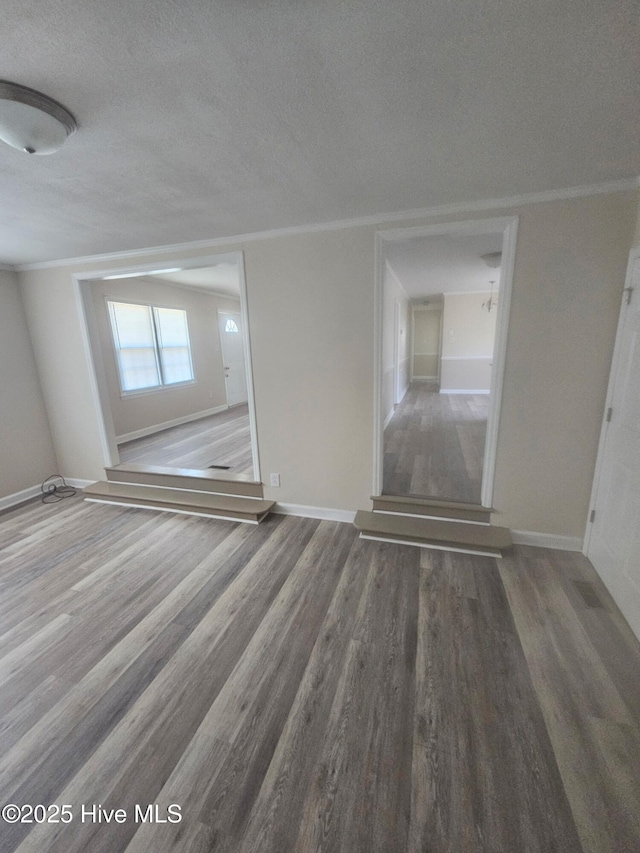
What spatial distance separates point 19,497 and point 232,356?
4759 millimetres

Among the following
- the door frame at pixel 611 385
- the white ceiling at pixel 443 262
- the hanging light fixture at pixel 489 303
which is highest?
the white ceiling at pixel 443 262

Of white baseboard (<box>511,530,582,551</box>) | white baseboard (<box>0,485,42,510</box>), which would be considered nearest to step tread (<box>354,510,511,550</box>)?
white baseboard (<box>511,530,582,551</box>)

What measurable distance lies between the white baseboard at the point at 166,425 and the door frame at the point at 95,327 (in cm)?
143

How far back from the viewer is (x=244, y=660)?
67.5 inches

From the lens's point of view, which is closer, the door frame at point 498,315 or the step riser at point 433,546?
the door frame at point 498,315

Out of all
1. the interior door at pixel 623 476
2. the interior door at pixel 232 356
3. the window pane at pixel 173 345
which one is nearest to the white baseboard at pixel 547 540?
the interior door at pixel 623 476

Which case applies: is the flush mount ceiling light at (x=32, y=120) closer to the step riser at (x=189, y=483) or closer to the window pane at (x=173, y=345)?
the step riser at (x=189, y=483)

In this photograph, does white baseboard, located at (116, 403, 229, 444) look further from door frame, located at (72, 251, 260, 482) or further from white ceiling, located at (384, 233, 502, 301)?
white ceiling, located at (384, 233, 502, 301)

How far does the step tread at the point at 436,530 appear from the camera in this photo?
2496mm

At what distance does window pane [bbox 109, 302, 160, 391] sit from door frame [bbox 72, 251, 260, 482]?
1658mm

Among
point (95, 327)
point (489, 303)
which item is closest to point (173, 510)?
point (95, 327)

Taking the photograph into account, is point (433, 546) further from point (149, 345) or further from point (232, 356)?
point (232, 356)

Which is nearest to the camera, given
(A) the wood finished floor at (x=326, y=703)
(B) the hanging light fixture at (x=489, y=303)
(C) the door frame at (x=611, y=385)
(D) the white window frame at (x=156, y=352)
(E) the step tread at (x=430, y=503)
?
(A) the wood finished floor at (x=326, y=703)

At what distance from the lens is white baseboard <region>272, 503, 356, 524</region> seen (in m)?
3.02
